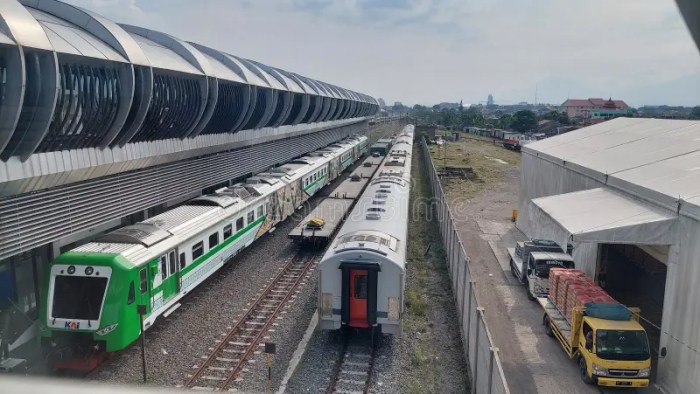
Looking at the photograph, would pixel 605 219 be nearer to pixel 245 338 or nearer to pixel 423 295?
pixel 423 295

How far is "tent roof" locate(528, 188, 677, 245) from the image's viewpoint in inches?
470

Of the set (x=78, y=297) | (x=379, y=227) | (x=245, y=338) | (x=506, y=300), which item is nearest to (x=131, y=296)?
(x=78, y=297)

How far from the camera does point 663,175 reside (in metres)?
14.1

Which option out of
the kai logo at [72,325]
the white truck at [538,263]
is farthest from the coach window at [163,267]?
the white truck at [538,263]

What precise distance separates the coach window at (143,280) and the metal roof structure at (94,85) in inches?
145

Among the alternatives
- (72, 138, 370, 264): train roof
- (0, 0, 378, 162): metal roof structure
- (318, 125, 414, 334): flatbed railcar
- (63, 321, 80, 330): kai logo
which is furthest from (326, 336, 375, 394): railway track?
(0, 0, 378, 162): metal roof structure

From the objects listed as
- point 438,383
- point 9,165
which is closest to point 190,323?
point 9,165

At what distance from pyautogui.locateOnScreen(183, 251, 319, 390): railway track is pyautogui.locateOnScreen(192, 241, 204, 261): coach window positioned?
2.24m

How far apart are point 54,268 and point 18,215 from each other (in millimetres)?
1502

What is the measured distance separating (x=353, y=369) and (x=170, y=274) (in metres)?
5.54

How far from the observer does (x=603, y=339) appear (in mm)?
11094

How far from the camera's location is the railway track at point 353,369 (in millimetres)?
10984

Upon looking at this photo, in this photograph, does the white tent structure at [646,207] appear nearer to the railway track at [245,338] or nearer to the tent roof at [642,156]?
the tent roof at [642,156]

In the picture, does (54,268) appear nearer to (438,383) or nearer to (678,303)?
(438,383)
